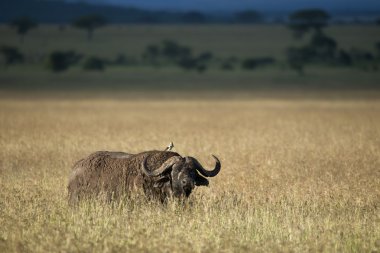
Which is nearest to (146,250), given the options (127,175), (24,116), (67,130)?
(127,175)

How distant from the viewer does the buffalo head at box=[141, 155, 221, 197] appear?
11195mm

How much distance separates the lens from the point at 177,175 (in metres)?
11.2

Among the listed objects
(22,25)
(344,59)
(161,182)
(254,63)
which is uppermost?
(22,25)

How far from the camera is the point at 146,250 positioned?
9094 mm

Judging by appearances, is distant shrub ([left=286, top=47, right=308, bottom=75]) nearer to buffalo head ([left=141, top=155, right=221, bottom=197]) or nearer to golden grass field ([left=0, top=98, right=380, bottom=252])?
golden grass field ([left=0, top=98, right=380, bottom=252])

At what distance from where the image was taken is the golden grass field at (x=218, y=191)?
379 inches

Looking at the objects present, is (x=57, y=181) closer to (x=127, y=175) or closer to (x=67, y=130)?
(x=127, y=175)

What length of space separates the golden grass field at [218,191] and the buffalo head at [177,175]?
0.26 m

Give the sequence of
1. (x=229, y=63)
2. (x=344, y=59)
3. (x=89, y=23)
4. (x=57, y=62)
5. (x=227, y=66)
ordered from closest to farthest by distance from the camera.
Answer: (x=57, y=62) → (x=227, y=66) → (x=344, y=59) → (x=229, y=63) → (x=89, y=23)

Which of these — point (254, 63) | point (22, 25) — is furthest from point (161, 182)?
point (22, 25)

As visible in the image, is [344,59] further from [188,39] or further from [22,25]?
[22,25]

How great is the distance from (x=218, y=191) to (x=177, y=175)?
2.54 metres

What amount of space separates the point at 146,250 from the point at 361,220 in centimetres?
319

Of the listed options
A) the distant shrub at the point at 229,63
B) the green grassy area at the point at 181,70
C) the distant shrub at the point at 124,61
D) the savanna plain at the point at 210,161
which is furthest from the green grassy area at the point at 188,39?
the savanna plain at the point at 210,161
